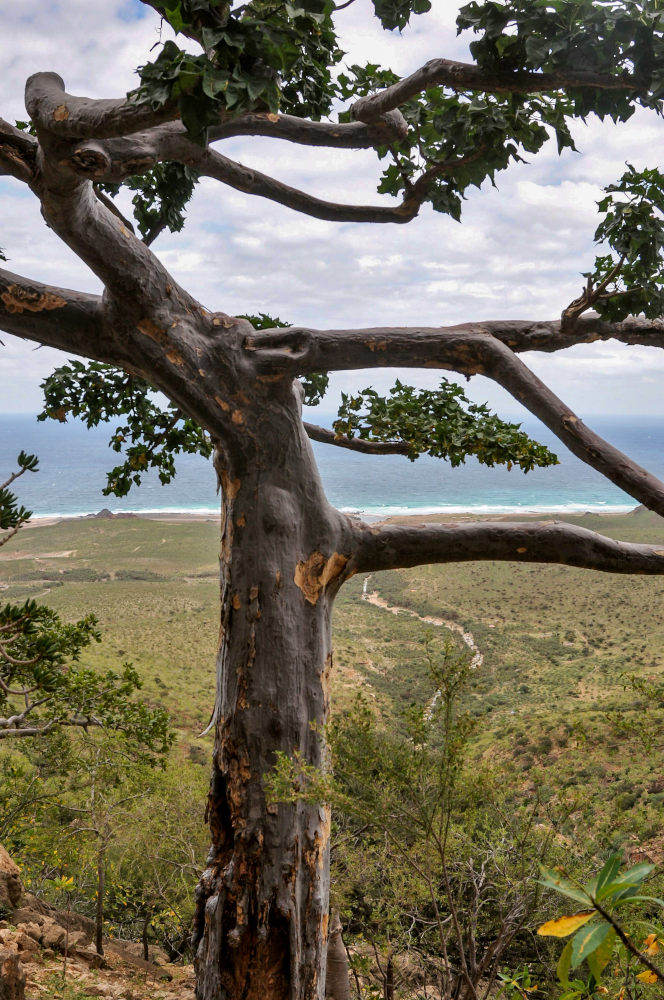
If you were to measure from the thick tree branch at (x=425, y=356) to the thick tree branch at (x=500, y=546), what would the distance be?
1.96ft

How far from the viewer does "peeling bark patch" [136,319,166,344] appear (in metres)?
3.57

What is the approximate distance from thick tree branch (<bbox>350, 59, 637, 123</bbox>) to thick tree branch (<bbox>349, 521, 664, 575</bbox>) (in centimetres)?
235

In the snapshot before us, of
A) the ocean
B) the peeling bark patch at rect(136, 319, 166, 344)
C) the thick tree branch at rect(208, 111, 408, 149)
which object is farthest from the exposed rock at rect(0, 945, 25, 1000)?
the ocean

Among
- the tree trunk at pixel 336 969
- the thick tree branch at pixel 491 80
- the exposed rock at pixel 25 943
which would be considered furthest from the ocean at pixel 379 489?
the thick tree branch at pixel 491 80

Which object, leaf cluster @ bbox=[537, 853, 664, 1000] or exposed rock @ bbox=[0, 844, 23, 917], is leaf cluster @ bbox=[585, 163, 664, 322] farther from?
exposed rock @ bbox=[0, 844, 23, 917]

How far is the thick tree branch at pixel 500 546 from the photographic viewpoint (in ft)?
13.6

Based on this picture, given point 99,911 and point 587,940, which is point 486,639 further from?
point 587,940

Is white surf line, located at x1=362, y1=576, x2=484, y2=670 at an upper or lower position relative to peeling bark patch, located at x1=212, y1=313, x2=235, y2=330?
lower

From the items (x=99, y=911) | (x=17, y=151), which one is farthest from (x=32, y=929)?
(x=17, y=151)

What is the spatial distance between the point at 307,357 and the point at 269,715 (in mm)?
1999

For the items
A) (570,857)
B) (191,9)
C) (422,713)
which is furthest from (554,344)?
(570,857)

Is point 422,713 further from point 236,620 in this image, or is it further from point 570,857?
point 570,857

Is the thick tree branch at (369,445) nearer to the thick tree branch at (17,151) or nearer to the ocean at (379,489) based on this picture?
the thick tree branch at (17,151)

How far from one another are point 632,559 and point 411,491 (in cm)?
5973
